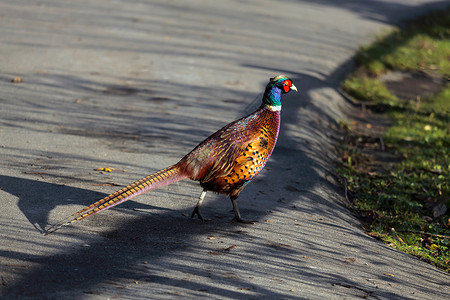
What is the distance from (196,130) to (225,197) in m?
1.92

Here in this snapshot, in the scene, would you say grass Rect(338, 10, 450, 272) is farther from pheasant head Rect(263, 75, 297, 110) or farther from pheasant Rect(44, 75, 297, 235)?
pheasant Rect(44, 75, 297, 235)

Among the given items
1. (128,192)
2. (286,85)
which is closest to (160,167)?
(286,85)

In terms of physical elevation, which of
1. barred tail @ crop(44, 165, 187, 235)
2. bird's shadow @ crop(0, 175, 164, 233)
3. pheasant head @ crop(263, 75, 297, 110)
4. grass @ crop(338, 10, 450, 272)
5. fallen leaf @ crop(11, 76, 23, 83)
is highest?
pheasant head @ crop(263, 75, 297, 110)

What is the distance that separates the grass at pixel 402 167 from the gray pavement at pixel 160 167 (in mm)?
279

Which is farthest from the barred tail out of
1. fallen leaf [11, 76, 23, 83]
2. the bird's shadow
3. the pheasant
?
fallen leaf [11, 76, 23, 83]

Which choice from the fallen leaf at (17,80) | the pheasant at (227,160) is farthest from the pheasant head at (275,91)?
the fallen leaf at (17,80)

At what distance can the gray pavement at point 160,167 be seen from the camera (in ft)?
14.9

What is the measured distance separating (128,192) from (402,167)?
15.0 feet

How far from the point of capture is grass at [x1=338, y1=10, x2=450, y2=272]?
21.3 feet

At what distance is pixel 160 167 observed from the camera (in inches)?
265

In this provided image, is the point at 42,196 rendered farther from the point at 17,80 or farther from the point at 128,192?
the point at 17,80

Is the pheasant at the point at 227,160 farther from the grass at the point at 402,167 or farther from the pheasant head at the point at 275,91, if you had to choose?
the grass at the point at 402,167

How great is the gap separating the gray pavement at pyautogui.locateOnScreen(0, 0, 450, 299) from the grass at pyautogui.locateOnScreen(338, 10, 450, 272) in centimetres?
28

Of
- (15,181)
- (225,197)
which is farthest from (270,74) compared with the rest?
(15,181)
